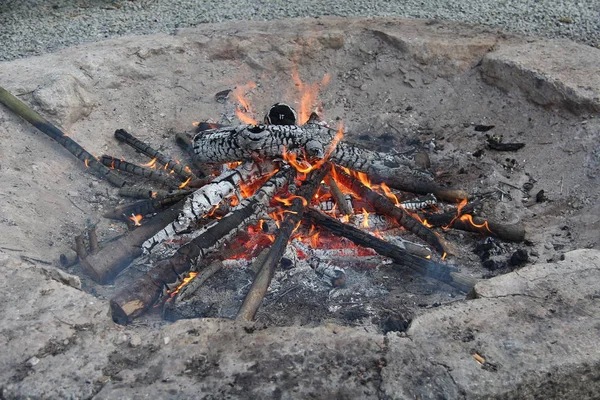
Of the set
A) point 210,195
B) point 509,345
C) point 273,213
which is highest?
point 509,345

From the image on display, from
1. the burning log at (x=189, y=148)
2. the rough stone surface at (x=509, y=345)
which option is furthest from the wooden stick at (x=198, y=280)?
the rough stone surface at (x=509, y=345)

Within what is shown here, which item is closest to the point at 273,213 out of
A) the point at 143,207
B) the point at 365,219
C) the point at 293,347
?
the point at 365,219

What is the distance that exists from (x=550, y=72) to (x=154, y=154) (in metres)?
4.32

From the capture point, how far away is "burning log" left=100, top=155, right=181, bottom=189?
5.47 m

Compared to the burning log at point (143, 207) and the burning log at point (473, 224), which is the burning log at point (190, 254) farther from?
the burning log at point (473, 224)

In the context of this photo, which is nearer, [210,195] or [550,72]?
[210,195]

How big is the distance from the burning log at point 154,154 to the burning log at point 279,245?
1.32 metres

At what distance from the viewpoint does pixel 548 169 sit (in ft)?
17.9

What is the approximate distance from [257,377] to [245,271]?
5.39 ft

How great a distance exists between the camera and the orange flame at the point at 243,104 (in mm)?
6480

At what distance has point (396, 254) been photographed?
4.41 metres

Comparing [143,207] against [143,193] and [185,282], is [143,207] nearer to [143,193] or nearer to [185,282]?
[143,193]

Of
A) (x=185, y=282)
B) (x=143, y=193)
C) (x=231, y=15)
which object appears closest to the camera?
(x=185, y=282)

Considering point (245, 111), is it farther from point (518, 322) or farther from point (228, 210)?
point (518, 322)
